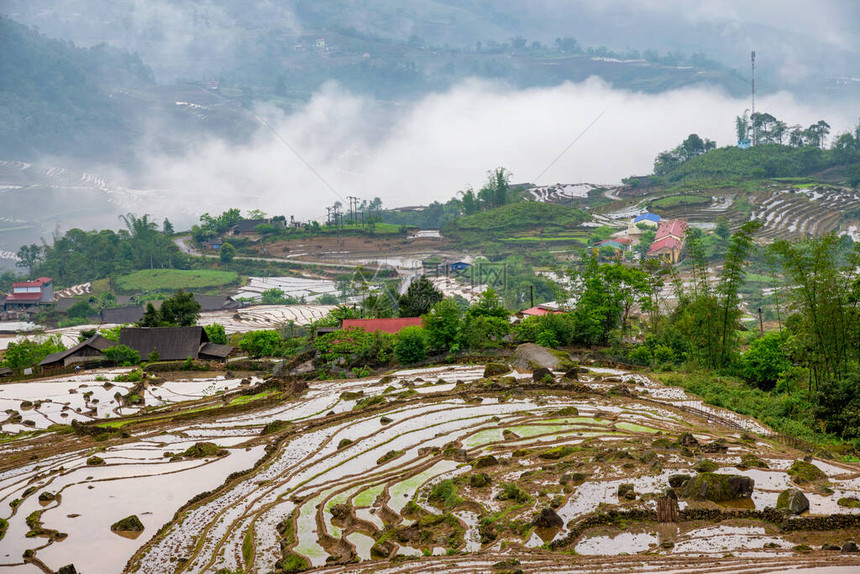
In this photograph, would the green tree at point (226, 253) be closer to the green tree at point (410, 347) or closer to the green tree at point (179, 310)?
the green tree at point (179, 310)

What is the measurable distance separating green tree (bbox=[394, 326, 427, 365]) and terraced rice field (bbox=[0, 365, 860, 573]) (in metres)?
8.28

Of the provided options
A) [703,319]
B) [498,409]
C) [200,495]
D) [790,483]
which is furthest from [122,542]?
[703,319]

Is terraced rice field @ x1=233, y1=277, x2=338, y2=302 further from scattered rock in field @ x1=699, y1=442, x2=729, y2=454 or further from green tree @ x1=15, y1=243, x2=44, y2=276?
scattered rock in field @ x1=699, y1=442, x2=729, y2=454

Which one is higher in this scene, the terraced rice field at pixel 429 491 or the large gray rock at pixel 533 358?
the large gray rock at pixel 533 358

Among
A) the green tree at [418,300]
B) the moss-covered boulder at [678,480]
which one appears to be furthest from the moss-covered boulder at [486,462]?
the green tree at [418,300]

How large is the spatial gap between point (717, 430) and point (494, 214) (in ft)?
300

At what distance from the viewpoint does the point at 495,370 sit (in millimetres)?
34312

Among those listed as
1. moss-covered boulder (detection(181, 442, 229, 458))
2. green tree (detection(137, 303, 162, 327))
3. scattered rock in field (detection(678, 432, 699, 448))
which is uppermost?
green tree (detection(137, 303, 162, 327))

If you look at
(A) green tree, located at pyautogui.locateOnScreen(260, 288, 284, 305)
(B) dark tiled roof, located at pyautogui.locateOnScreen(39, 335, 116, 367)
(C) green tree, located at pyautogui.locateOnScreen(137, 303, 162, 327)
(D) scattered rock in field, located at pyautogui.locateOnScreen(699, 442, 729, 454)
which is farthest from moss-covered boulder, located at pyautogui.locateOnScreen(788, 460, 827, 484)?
(A) green tree, located at pyautogui.locateOnScreen(260, 288, 284, 305)

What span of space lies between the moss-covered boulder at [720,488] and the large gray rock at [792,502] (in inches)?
30.9

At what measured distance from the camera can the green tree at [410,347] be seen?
3812 cm

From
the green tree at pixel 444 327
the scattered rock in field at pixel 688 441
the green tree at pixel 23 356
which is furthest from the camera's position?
the green tree at pixel 23 356

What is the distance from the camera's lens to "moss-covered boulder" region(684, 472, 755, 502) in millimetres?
17375

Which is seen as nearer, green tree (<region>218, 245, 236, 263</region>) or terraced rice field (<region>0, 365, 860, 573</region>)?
terraced rice field (<region>0, 365, 860, 573</region>)
